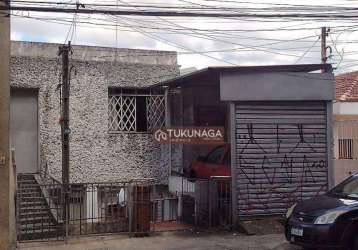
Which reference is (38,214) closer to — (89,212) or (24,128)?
(89,212)

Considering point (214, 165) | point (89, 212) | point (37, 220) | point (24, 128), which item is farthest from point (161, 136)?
point (24, 128)

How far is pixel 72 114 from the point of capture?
1702cm

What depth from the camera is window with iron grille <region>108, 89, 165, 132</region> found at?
696 inches

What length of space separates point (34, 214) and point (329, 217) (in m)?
8.38

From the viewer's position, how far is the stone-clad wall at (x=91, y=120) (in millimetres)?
16766

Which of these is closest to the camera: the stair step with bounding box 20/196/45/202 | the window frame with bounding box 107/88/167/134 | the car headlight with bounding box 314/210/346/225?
the car headlight with bounding box 314/210/346/225

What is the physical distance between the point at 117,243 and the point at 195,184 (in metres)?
2.38

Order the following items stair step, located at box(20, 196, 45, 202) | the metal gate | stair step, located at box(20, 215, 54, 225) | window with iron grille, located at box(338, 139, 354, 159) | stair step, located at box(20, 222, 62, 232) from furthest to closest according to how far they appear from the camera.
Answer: window with iron grille, located at box(338, 139, 354, 159) < stair step, located at box(20, 196, 45, 202) < stair step, located at box(20, 215, 54, 225) < stair step, located at box(20, 222, 62, 232) < the metal gate

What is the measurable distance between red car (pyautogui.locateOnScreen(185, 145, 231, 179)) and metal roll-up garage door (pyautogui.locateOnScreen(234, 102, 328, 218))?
3.62 feet

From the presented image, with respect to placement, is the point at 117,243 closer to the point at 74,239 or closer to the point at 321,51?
the point at 74,239

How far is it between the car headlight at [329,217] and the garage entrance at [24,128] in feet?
35.1

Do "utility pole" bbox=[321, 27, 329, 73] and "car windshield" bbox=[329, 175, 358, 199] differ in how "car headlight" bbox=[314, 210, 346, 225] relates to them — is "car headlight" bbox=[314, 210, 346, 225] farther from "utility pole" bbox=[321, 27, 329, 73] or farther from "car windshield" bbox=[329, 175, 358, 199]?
"utility pole" bbox=[321, 27, 329, 73]

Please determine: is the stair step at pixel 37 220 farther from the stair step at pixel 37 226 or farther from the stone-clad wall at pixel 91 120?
the stone-clad wall at pixel 91 120

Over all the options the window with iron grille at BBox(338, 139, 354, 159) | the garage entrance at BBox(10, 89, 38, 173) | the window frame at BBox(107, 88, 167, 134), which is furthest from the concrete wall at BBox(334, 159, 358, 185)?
the garage entrance at BBox(10, 89, 38, 173)
